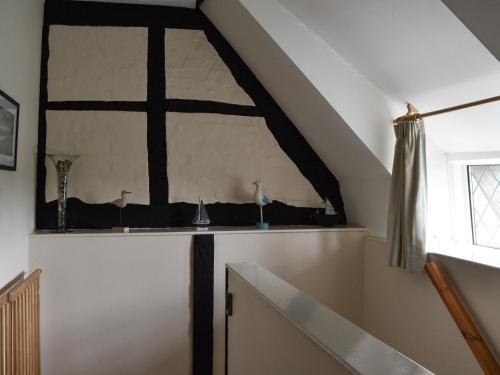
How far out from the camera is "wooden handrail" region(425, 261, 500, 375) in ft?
6.40

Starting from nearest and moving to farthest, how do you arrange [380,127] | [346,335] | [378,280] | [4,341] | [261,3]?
[346,335], [4,341], [261,3], [380,127], [378,280]

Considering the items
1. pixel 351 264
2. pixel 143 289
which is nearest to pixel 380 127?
pixel 351 264

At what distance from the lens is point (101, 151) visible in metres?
2.91

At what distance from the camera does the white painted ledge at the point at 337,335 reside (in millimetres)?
913

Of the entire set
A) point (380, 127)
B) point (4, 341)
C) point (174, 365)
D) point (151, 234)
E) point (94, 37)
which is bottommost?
point (174, 365)

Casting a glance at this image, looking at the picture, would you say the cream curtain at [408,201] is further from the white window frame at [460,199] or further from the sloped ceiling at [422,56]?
the white window frame at [460,199]

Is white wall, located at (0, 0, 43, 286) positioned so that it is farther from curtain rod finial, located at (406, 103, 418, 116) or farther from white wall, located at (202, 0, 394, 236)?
curtain rod finial, located at (406, 103, 418, 116)

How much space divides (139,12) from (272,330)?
259cm

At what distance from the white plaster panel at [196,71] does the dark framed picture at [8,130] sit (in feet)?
3.98

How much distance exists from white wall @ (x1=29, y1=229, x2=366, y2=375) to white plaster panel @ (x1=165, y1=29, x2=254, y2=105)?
3.60 feet

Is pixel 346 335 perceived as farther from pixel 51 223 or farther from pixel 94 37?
pixel 94 37

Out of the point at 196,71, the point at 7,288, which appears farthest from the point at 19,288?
the point at 196,71

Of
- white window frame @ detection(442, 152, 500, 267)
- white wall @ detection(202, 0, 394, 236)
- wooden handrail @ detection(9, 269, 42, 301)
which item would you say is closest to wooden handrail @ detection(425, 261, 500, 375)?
white window frame @ detection(442, 152, 500, 267)

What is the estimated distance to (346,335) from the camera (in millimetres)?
1109
